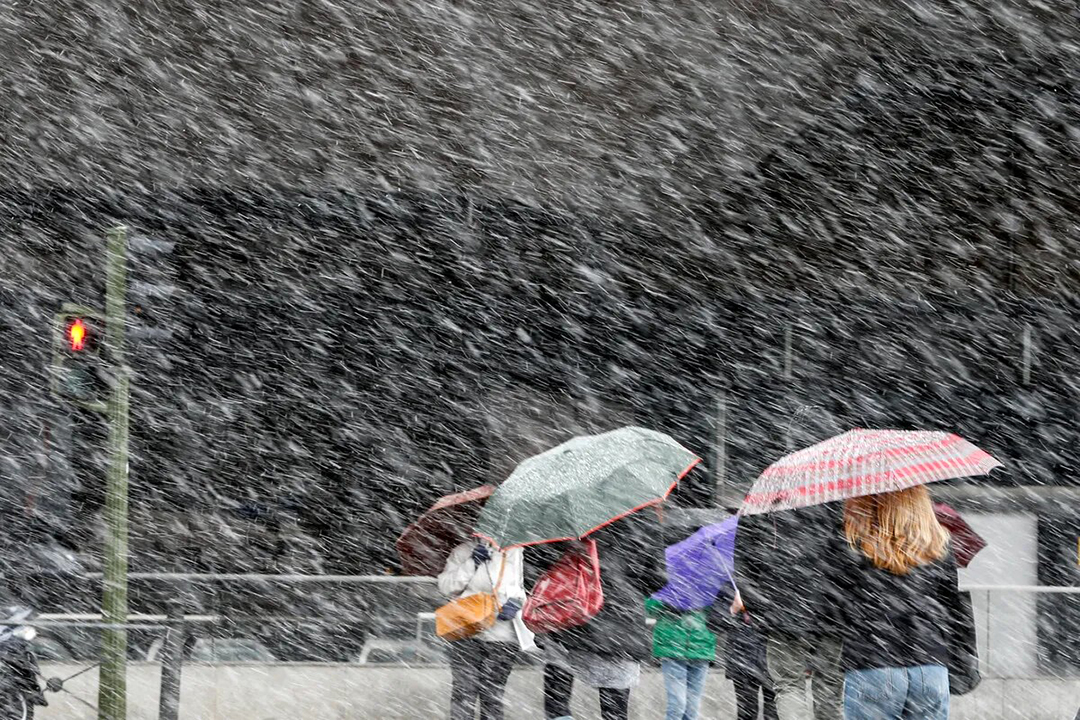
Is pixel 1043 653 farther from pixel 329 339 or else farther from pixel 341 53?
pixel 329 339

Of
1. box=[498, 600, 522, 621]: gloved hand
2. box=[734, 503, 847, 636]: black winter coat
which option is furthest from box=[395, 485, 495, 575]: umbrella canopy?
box=[734, 503, 847, 636]: black winter coat

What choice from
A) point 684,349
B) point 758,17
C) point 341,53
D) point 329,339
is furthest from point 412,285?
point 758,17

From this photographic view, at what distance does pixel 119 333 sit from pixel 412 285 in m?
10.7

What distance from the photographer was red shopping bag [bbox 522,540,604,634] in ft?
18.4

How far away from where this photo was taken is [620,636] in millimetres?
5688

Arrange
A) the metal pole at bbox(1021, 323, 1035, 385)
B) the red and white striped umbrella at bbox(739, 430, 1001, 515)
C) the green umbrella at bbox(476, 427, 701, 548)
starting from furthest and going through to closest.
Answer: the metal pole at bbox(1021, 323, 1035, 385)
the green umbrella at bbox(476, 427, 701, 548)
the red and white striped umbrella at bbox(739, 430, 1001, 515)

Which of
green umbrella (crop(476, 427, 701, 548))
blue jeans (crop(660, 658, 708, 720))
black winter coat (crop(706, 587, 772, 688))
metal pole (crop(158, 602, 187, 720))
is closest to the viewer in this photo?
green umbrella (crop(476, 427, 701, 548))

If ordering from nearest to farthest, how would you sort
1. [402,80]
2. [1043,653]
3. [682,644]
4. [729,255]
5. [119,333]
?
[682,644] < [119,333] < [1043,653] < [402,80] < [729,255]

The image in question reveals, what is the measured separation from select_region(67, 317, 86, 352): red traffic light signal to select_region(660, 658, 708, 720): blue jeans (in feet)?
11.6

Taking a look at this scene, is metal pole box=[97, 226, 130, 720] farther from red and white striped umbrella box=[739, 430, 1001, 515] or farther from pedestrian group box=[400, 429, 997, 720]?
red and white striped umbrella box=[739, 430, 1001, 515]

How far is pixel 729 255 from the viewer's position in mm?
16609

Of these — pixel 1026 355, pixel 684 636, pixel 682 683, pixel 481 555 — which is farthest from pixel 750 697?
pixel 1026 355

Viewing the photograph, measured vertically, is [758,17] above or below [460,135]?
above

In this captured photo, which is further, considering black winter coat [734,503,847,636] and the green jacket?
the green jacket
